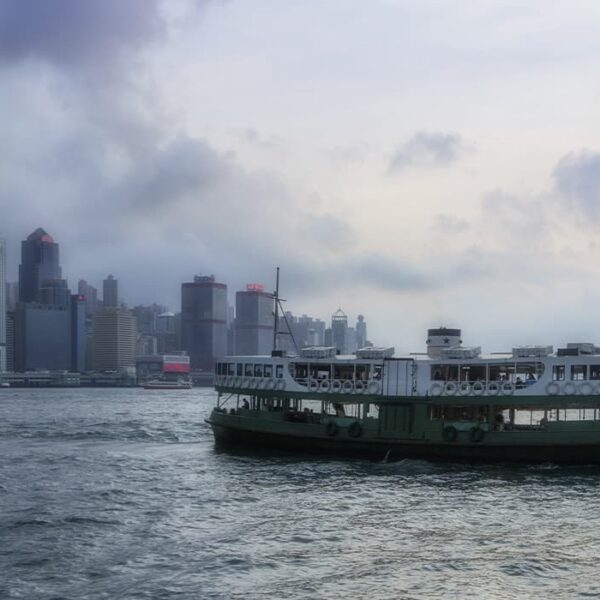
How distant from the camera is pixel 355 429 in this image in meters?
45.7

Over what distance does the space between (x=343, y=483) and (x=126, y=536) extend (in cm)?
1307

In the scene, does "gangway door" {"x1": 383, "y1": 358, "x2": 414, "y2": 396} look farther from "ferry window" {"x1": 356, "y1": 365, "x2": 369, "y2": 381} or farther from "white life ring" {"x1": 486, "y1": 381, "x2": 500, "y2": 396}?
"white life ring" {"x1": 486, "y1": 381, "x2": 500, "y2": 396}

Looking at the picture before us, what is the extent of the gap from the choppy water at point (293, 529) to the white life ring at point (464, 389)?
4408 mm

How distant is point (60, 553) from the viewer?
27.0 m

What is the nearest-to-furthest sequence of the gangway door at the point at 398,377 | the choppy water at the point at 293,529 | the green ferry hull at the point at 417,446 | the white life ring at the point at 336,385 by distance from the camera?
the choppy water at the point at 293,529, the green ferry hull at the point at 417,446, the gangway door at the point at 398,377, the white life ring at the point at 336,385

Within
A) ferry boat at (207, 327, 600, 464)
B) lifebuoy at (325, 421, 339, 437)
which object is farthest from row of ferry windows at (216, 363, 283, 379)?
lifebuoy at (325, 421, 339, 437)

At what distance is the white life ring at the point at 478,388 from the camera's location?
146 feet

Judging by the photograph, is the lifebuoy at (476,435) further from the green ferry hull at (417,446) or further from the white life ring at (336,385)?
the white life ring at (336,385)

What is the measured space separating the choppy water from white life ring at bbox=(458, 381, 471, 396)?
4408mm

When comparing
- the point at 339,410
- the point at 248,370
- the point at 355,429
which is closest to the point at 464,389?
the point at 355,429

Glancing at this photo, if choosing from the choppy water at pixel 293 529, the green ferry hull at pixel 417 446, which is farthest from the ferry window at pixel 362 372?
the choppy water at pixel 293 529

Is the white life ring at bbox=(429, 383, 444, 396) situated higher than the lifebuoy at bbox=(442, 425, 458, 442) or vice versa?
the white life ring at bbox=(429, 383, 444, 396)

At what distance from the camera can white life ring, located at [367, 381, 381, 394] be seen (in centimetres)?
4630

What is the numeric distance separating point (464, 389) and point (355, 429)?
658 centimetres
